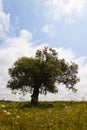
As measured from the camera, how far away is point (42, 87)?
2149 inches

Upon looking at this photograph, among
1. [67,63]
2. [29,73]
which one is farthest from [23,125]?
[67,63]

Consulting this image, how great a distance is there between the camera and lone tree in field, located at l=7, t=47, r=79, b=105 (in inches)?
2104

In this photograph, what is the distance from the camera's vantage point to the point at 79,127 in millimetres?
10383

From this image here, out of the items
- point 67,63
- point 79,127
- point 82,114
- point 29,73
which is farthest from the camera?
point 67,63

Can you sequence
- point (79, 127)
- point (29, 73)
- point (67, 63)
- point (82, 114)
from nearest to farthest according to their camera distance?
point (79, 127) → point (82, 114) → point (29, 73) → point (67, 63)

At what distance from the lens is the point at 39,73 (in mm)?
53000

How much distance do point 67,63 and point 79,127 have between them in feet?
152

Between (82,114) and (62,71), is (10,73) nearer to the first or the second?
(62,71)

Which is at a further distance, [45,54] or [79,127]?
[45,54]

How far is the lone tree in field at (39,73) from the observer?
53.4 m

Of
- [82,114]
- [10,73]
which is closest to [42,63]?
[10,73]

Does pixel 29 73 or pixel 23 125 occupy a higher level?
pixel 29 73

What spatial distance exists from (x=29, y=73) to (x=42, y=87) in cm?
311

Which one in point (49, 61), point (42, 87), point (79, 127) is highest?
point (49, 61)
